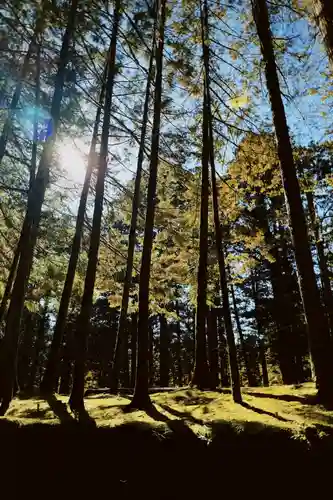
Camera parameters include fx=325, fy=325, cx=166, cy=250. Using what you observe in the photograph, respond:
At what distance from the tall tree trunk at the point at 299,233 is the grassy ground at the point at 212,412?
0.64 metres

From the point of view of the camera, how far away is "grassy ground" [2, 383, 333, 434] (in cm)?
448

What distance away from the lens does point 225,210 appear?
948 centimetres

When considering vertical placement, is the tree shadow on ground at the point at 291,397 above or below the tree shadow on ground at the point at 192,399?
above

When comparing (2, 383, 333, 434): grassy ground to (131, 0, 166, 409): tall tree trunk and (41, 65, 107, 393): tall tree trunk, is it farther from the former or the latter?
(41, 65, 107, 393): tall tree trunk

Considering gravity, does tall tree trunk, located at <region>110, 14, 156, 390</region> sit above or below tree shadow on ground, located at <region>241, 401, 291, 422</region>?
above

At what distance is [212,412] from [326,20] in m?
6.01

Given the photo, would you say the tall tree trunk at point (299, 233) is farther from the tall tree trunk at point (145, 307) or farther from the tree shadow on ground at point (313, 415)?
the tall tree trunk at point (145, 307)

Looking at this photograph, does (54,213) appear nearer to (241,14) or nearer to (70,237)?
(70,237)

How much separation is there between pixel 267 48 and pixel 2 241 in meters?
9.88

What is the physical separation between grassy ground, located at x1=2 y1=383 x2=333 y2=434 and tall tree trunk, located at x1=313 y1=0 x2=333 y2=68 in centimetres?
494

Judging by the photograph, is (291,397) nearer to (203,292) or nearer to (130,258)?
(203,292)

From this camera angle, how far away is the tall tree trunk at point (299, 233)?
529cm

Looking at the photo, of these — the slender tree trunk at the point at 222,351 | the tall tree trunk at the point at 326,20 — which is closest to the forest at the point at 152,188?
the tall tree trunk at the point at 326,20

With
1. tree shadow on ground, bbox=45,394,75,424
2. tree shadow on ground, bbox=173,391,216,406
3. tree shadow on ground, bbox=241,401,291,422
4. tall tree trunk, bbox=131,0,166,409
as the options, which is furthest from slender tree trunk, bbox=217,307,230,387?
tree shadow on ground, bbox=45,394,75,424
